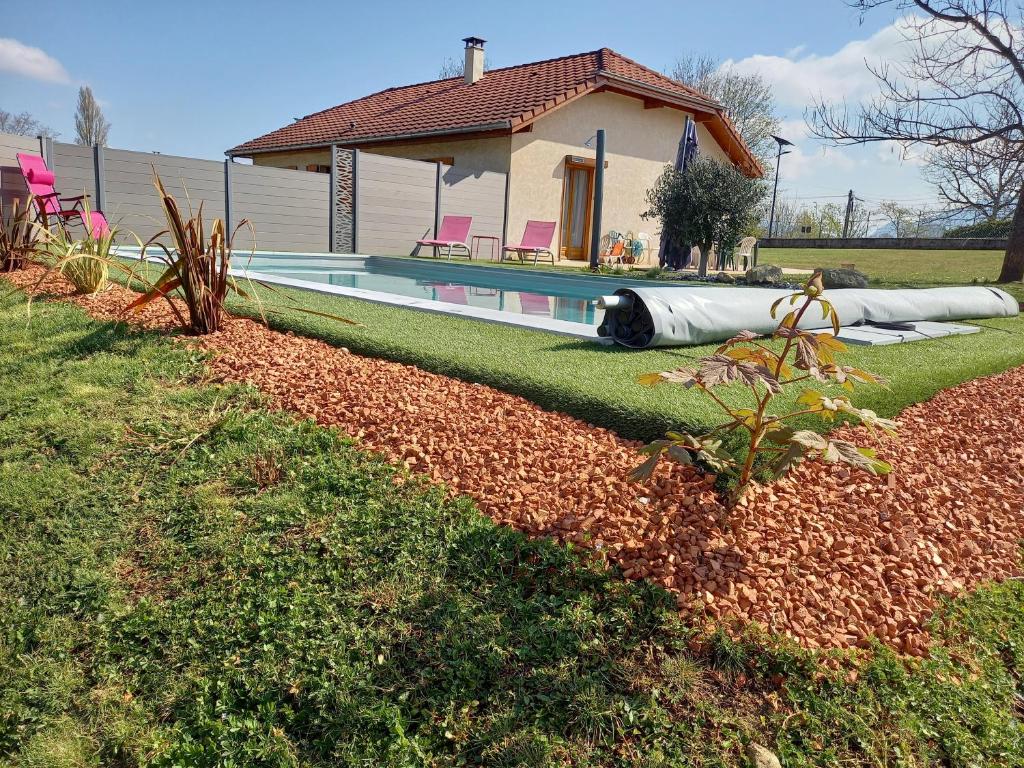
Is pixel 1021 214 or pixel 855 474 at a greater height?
pixel 1021 214

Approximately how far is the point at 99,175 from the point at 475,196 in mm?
6978

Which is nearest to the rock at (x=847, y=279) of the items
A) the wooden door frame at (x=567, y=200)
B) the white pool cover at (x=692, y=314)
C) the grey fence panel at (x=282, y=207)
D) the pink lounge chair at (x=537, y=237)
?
the white pool cover at (x=692, y=314)

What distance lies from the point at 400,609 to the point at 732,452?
1349 millimetres

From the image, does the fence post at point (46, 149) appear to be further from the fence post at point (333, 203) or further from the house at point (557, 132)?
the house at point (557, 132)

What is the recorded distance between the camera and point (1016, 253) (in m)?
11.2

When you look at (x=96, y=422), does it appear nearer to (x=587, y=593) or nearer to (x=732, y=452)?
(x=587, y=593)

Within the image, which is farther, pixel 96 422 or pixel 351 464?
pixel 96 422

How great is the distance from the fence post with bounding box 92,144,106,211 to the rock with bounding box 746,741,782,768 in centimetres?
1224

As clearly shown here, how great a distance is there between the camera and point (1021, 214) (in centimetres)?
1097

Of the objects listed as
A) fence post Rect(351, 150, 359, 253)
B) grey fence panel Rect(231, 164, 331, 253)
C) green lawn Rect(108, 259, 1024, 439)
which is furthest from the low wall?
green lawn Rect(108, 259, 1024, 439)

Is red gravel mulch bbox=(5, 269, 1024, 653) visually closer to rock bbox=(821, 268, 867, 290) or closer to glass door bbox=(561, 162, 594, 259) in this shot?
rock bbox=(821, 268, 867, 290)

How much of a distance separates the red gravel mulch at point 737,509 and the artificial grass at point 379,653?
113 millimetres

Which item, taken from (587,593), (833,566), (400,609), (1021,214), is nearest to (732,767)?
(587,593)

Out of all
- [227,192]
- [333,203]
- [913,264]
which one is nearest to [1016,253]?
[913,264]
